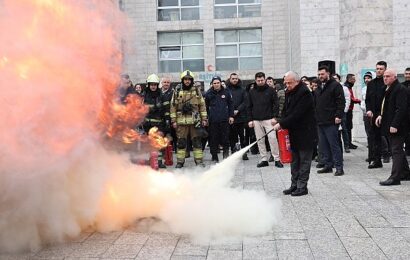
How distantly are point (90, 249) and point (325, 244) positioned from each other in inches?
96.8

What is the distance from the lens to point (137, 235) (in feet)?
17.8

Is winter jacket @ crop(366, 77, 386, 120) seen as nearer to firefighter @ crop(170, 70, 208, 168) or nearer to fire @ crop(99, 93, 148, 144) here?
firefighter @ crop(170, 70, 208, 168)

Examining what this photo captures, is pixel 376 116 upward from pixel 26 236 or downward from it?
upward

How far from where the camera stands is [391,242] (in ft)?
16.4

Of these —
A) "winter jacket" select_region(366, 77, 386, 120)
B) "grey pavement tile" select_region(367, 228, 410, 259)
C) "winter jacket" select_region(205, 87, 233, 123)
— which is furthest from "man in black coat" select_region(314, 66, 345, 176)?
"grey pavement tile" select_region(367, 228, 410, 259)

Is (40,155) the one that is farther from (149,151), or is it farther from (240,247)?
(149,151)

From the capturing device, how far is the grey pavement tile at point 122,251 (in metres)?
4.77

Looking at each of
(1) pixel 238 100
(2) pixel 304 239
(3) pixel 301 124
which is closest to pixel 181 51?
(1) pixel 238 100

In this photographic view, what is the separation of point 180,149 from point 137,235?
5.10 meters

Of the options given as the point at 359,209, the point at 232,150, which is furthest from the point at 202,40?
the point at 359,209

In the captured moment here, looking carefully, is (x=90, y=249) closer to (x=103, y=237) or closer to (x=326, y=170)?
(x=103, y=237)

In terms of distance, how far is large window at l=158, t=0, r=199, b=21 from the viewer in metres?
31.4

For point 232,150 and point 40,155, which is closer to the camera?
point 40,155

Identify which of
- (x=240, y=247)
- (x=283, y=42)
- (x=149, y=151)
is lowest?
(x=240, y=247)
